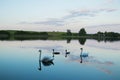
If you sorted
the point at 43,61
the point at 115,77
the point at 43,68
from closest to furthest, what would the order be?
the point at 115,77, the point at 43,68, the point at 43,61

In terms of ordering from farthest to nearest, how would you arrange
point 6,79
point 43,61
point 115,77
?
point 43,61 < point 115,77 < point 6,79

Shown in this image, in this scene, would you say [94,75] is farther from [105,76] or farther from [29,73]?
[29,73]

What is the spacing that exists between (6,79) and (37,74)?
15.4 ft

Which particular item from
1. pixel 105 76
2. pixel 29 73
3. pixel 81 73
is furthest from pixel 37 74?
pixel 105 76

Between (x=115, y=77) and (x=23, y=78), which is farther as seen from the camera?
(x=115, y=77)

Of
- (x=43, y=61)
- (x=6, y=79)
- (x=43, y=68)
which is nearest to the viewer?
(x=6, y=79)

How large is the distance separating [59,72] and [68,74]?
1.84 metres

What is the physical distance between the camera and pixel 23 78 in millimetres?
23750

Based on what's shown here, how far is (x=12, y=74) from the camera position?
2570cm

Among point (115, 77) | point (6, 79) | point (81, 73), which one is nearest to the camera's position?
point (6, 79)

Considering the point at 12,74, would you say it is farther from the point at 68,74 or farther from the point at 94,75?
the point at 94,75

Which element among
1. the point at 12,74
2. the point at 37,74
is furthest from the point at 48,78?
the point at 12,74

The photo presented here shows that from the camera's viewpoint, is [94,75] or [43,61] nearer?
[94,75]

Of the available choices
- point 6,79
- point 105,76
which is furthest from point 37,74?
point 105,76
